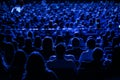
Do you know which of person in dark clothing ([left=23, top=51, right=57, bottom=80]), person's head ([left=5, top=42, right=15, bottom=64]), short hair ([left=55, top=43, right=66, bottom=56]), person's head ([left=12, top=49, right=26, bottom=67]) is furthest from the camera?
person's head ([left=5, top=42, right=15, bottom=64])

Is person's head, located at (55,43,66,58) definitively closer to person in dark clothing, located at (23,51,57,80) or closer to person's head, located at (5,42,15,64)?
person's head, located at (5,42,15,64)

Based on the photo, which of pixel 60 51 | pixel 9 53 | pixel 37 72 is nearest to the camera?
pixel 37 72

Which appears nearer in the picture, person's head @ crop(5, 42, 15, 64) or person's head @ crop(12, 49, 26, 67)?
person's head @ crop(12, 49, 26, 67)

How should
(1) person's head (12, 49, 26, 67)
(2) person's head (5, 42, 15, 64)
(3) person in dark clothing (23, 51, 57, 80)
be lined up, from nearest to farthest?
1. (3) person in dark clothing (23, 51, 57, 80)
2. (1) person's head (12, 49, 26, 67)
3. (2) person's head (5, 42, 15, 64)

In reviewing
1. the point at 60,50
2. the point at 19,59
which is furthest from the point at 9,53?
the point at 19,59

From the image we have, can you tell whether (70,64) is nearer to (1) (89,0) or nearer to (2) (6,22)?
(2) (6,22)

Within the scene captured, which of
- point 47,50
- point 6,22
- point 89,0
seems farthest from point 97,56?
point 89,0

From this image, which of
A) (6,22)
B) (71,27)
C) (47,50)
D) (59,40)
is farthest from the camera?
(6,22)

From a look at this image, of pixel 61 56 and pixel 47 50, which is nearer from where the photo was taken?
pixel 61 56

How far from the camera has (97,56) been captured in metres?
6.82

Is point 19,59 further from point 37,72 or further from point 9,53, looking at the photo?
point 9,53

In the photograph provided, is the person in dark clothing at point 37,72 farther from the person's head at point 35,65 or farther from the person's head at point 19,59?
the person's head at point 19,59

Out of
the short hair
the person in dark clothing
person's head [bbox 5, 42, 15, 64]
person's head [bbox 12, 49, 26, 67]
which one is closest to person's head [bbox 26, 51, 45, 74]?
the person in dark clothing

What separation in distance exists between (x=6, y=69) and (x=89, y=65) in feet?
5.34
